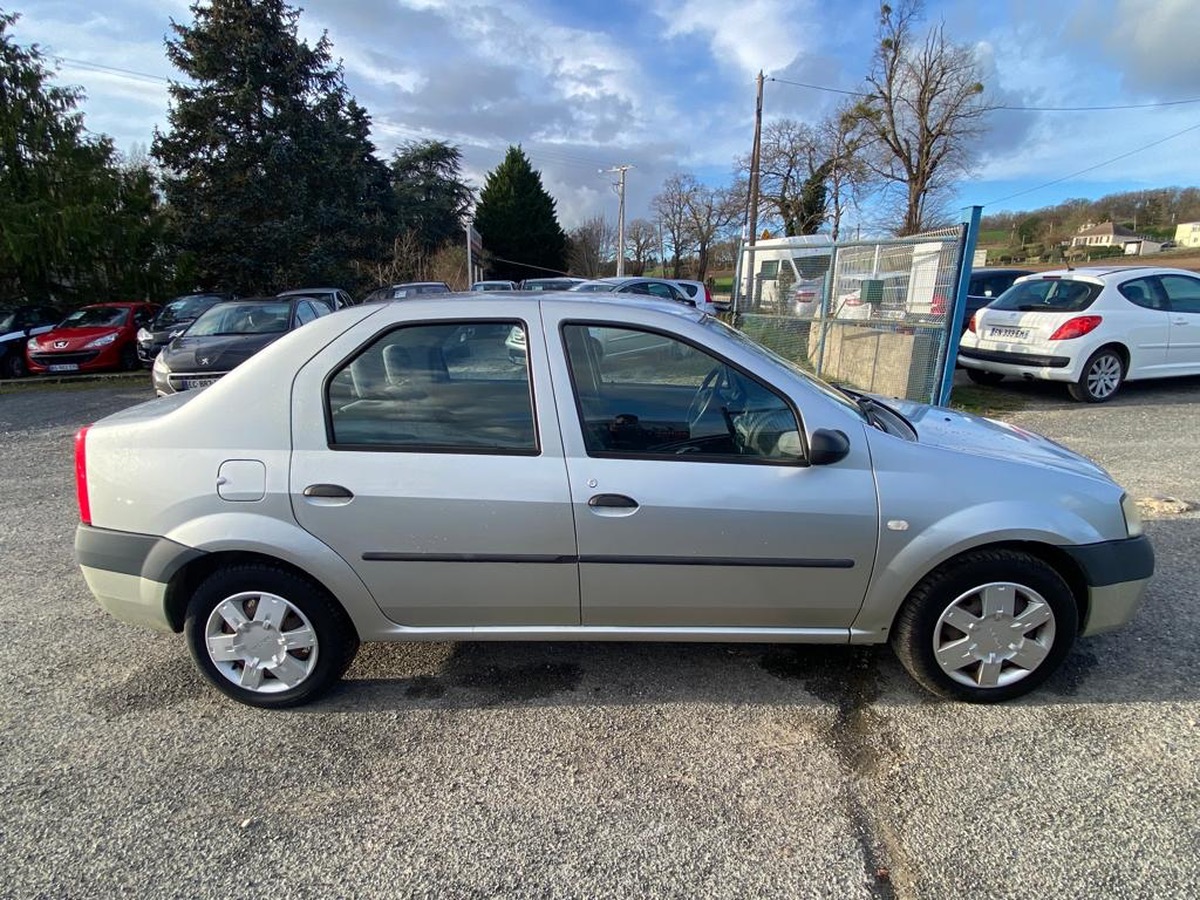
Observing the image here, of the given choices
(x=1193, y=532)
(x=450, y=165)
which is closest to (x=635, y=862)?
(x=1193, y=532)

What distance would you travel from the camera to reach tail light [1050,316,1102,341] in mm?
7652

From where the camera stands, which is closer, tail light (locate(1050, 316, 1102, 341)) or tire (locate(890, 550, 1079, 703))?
tire (locate(890, 550, 1079, 703))

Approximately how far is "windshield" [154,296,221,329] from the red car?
3.10ft

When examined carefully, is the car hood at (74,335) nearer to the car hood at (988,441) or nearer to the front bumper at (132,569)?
the front bumper at (132,569)

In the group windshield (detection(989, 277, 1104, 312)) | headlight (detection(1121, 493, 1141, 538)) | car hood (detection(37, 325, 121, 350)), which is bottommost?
car hood (detection(37, 325, 121, 350))

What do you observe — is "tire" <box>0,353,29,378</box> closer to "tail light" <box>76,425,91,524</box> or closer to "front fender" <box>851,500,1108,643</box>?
"tail light" <box>76,425,91,524</box>

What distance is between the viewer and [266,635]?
102 inches

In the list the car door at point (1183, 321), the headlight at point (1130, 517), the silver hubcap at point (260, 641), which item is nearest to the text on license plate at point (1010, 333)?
the car door at point (1183, 321)

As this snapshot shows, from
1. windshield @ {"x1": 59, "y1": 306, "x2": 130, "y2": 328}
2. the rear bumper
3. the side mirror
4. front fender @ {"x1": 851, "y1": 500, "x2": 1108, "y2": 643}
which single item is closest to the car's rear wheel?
windshield @ {"x1": 59, "y1": 306, "x2": 130, "y2": 328}

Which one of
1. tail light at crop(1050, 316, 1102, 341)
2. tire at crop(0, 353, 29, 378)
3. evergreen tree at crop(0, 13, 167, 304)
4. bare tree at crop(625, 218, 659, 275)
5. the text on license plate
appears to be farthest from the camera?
bare tree at crop(625, 218, 659, 275)

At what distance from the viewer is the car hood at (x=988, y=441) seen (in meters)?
2.61

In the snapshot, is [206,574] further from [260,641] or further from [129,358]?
[129,358]

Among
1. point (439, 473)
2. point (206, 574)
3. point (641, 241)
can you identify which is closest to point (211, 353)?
point (206, 574)

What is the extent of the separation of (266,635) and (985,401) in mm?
8819
